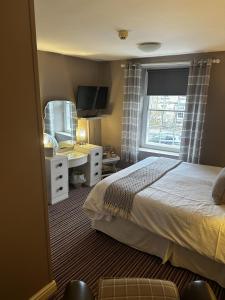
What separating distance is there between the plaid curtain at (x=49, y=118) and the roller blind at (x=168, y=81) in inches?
71.9

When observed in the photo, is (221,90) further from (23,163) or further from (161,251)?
(23,163)

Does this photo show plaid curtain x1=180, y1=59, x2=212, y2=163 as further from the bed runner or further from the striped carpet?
the striped carpet

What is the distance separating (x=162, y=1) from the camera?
1.57 meters

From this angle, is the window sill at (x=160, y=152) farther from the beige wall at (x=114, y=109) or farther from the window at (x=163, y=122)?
the beige wall at (x=114, y=109)

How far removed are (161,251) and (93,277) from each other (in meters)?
0.71

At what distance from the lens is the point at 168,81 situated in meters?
A: 3.96

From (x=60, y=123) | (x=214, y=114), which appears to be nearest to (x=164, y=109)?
(x=214, y=114)

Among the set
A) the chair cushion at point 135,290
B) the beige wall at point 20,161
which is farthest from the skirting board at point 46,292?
the chair cushion at point 135,290

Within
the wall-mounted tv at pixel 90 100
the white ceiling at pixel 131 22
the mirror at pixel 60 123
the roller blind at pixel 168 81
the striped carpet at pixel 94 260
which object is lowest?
the striped carpet at pixel 94 260

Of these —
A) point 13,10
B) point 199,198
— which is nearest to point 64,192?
point 199,198

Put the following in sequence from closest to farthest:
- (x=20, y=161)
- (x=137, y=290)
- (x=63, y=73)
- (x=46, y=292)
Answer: (x=137, y=290), (x=20, y=161), (x=46, y=292), (x=63, y=73)

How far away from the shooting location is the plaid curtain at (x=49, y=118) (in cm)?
368

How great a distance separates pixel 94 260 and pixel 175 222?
0.93m

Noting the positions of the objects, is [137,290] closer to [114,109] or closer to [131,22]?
[131,22]
